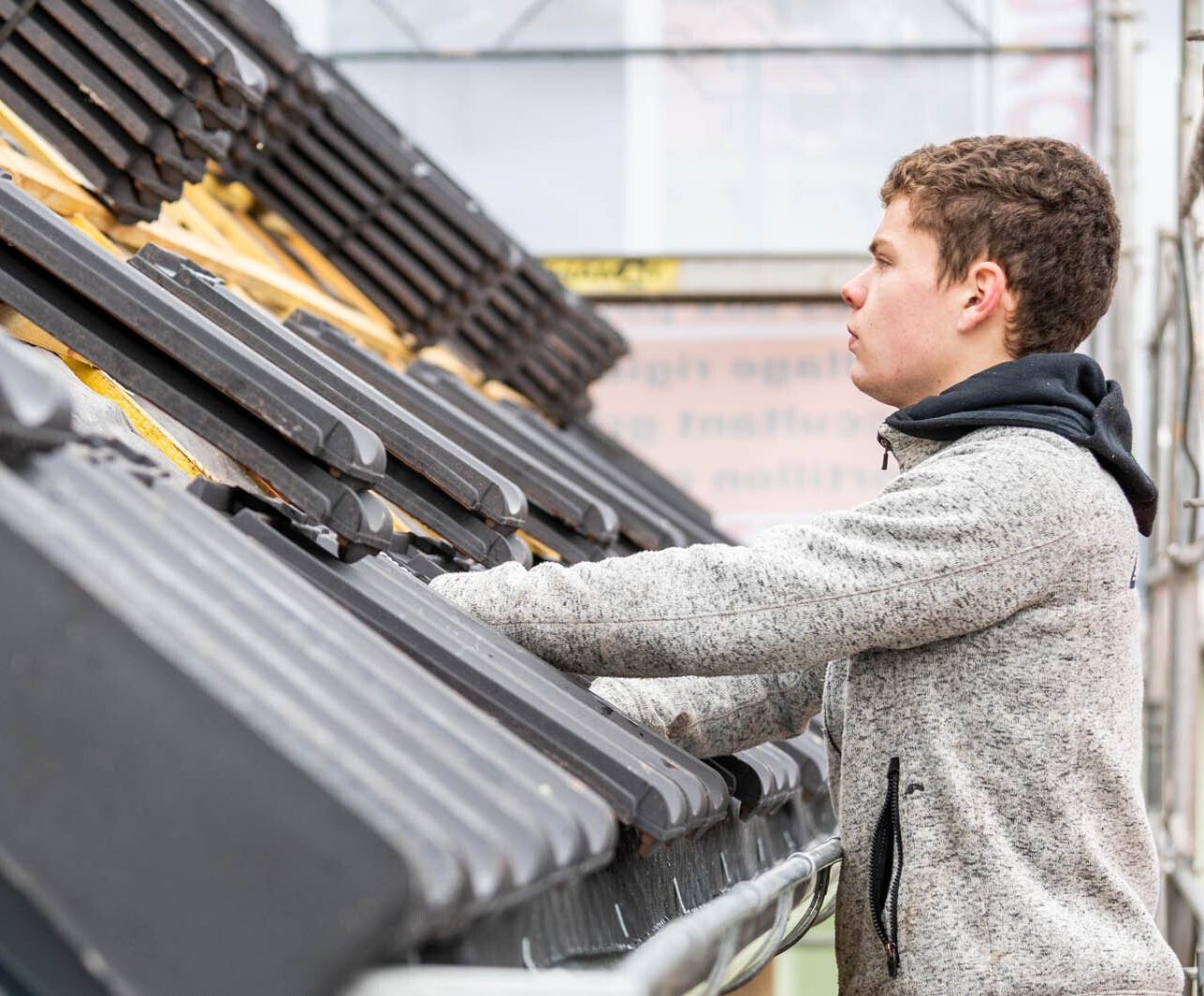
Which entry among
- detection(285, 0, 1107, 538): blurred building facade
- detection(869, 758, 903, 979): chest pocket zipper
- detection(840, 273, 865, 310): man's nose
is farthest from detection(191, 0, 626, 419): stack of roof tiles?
detection(285, 0, 1107, 538): blurred building facade

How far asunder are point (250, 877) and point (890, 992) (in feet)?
3.54

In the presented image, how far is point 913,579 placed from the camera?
1.72 m

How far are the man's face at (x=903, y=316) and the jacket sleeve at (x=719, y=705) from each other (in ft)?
1.29

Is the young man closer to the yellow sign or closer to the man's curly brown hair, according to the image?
the man's curly brown hair

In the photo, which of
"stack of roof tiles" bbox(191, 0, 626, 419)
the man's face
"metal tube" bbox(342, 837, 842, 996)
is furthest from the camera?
"stack of roof tiles" bbox(191, 0, 626, 419)

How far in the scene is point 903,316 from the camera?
198 centimetres

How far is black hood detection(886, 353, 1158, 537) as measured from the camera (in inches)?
72.3

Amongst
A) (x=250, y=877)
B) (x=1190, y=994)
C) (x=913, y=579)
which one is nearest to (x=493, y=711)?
(x=913, y=579)

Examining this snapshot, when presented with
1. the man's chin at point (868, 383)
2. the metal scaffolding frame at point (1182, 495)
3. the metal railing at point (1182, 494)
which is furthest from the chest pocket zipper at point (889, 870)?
the metal scaffolding frame at point (1182, 495)

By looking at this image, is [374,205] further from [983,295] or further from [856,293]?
[983,295]

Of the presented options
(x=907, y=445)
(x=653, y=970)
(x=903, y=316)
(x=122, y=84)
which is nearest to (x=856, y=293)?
Answer: (x=903, y=316)

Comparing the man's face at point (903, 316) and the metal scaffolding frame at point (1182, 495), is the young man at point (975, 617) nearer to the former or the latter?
the man's face at point (903, 316)

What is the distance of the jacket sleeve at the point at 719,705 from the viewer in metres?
2.04

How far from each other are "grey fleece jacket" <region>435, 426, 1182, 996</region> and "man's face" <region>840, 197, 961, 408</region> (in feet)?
0.53
